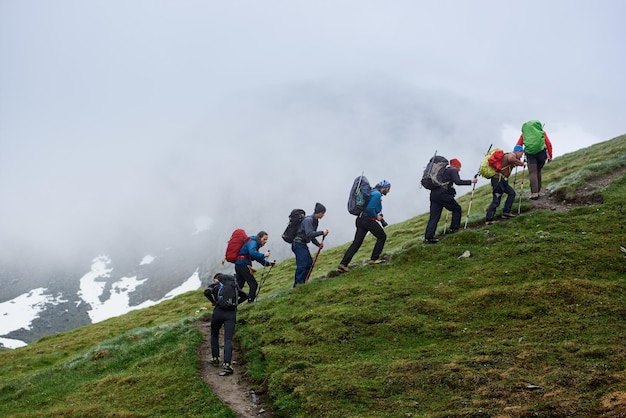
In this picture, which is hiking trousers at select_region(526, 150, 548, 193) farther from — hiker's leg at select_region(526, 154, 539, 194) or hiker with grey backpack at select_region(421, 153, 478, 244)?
hiker with grey backpack at select_region(421, 153, 478, 244)

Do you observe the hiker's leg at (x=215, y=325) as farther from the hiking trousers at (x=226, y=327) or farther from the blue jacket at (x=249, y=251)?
the blue jacket at (x=249, y=251)

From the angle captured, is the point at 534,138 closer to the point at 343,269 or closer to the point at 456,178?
the point at 456,178

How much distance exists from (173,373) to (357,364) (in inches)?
268

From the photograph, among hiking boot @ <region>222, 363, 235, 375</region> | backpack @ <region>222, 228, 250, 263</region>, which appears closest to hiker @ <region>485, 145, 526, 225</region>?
backpack @ <region>222, 228, 250, 263</region>

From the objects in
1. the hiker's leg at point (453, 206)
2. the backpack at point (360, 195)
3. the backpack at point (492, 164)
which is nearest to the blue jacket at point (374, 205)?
the backpack at point (360, 195)

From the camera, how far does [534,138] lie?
22953mm

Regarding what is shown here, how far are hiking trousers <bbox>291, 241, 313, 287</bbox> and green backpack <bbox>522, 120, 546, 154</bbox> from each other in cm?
1179

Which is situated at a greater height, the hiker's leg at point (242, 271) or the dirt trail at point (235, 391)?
the hiker's leg at point (242, 271)

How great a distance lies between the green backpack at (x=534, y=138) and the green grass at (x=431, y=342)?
2.95 meters

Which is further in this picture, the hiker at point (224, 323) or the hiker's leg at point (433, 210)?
the hiker's leg at point (433, 210)

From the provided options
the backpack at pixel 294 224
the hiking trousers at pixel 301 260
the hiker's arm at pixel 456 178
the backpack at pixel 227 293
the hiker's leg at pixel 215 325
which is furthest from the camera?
the backpack at pixel 294 224

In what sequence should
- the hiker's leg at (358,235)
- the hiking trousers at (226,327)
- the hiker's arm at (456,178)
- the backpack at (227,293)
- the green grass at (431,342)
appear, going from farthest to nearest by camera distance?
the hiker's leg at (358,235) → the hiker's arm at (456,178) → the backpack at (227,293) → the hiking trousers at (226,327) → the green grass at (431,342)

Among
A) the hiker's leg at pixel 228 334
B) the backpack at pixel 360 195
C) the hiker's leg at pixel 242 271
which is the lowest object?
the hiker's leg at pixel 228 334

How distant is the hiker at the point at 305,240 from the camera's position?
872 inches
